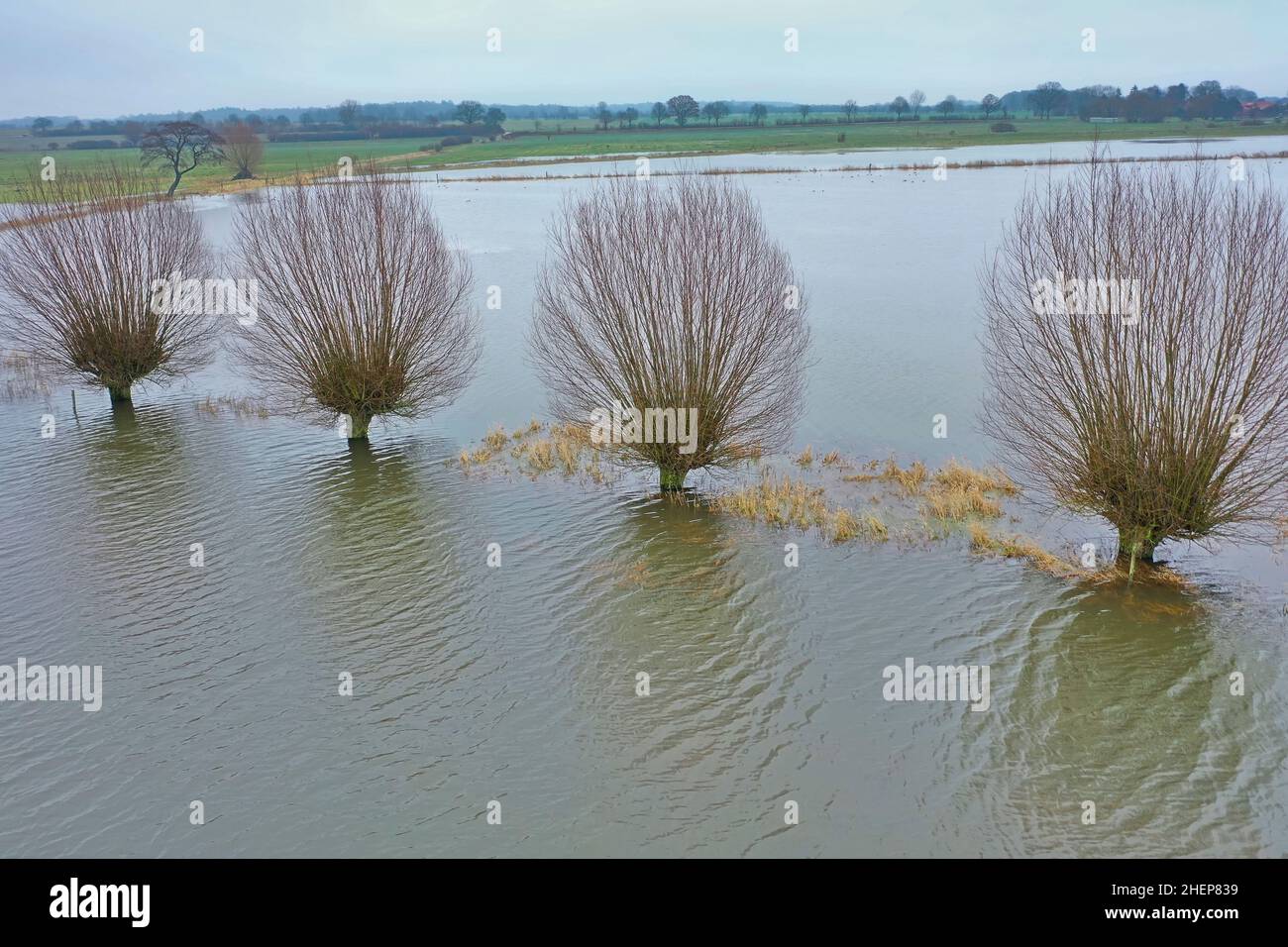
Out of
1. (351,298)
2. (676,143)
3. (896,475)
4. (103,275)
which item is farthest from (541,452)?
(676,143)

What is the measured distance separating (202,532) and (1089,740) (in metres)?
20.6

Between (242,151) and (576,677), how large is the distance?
415 feet

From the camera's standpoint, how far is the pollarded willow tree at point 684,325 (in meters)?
24.9

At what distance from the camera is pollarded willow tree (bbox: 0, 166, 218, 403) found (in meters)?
34.0

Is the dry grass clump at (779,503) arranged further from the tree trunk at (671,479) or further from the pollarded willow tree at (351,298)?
the pollarded willow tree at (351,298)

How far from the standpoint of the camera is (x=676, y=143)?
159m

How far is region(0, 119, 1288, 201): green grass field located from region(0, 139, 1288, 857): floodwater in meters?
111

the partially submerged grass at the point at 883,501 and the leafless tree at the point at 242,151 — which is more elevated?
the leafless tree at the point at 242,151

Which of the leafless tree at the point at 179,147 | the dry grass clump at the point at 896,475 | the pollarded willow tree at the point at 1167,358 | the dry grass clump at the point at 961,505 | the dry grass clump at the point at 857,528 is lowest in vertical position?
the dry grass clump at the point at 857,528

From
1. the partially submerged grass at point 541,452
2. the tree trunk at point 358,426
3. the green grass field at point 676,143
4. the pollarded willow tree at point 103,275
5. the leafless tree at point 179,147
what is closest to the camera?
the partially submerged grass at point 541,452

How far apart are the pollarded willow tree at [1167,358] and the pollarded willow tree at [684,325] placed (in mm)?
7074

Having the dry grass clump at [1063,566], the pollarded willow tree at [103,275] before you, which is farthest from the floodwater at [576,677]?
the pollarded willow tree at [103,275]
